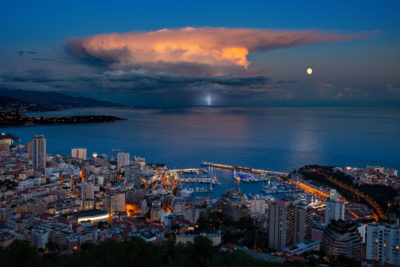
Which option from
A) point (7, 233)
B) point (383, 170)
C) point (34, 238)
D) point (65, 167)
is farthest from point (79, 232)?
point (383, 170)

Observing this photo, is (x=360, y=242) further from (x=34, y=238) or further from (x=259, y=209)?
(x=34, y=238)

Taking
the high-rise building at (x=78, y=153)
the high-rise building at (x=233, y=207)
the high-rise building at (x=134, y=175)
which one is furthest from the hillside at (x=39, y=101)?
the high-rise building at (x=233, y=207)

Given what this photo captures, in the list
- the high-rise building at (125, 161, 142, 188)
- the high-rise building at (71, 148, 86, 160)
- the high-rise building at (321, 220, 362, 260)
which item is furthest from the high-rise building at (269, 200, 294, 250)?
the high-rise building at (71, 148, 86, 160)

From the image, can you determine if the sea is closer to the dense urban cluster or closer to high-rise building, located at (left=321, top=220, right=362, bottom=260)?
the dense urban cluster

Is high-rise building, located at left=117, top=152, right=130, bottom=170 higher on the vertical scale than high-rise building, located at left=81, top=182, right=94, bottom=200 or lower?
higher

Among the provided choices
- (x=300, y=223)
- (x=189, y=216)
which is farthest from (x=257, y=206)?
(x=300, y=223)

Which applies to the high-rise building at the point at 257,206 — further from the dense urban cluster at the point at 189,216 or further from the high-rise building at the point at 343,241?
the high-rise building at the point at 343,241
